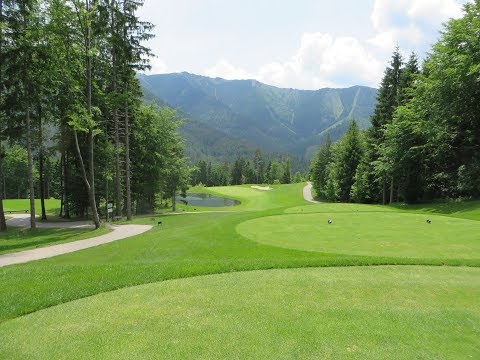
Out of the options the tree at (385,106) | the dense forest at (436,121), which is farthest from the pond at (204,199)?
the dense forest at (436,121)

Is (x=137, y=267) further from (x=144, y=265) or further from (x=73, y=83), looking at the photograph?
(x=73, y=83)

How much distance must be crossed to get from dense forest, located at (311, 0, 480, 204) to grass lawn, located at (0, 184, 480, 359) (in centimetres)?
2363

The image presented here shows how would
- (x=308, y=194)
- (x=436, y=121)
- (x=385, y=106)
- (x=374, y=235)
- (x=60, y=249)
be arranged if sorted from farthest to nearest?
1. (x=308, y=194)
2. (x=385, y=106)
3. (x=436, y=121)
4. (x=60, y=249)
5. (x=374, y=235)

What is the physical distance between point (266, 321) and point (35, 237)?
68.0 ft

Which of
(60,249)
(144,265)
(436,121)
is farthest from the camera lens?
(436,121)

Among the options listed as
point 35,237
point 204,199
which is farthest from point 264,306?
point 204,199

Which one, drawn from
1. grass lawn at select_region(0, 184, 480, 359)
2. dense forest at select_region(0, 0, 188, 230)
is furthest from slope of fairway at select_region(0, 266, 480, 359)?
dense forest at select_region(0, 0, 188, 230)

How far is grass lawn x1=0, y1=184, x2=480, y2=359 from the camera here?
494 centimetres

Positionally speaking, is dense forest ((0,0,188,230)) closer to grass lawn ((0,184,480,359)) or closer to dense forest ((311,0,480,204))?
grass lawn ((0,184,480,359))

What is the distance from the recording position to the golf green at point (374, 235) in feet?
38.5

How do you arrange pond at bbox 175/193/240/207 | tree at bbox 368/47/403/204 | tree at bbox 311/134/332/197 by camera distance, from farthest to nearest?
pond at bbox 175/193/240/207
tree at bbox 311/134/332/197
tree at bbox 368/47/403/204

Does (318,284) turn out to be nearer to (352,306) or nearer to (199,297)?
(352,306)

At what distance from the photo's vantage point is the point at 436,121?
33188 mm

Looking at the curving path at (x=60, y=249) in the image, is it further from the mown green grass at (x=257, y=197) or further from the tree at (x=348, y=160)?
the tree at (x=348, y=160)
